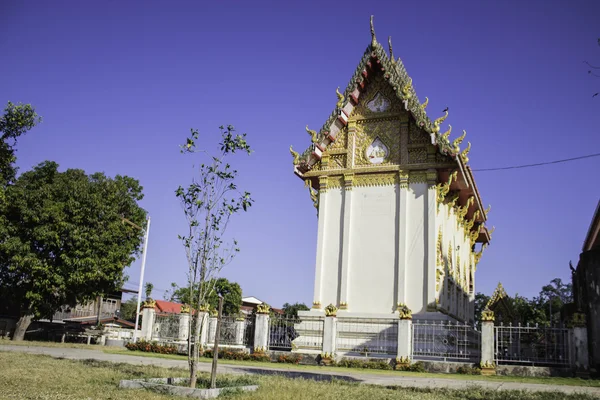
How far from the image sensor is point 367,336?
16.6m

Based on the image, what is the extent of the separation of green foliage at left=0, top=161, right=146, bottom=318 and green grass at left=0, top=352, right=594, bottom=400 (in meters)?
14.1

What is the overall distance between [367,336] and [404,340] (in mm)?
2091

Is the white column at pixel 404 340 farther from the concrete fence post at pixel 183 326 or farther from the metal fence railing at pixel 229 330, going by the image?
the concrete fence post at pixel 183 326

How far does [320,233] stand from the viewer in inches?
758

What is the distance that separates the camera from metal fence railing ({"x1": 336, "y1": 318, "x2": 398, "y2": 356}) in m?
16.1

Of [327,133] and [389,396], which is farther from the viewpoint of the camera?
[327,133]

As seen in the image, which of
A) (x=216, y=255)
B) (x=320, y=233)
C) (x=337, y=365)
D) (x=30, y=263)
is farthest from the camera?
(x=30, y=263)

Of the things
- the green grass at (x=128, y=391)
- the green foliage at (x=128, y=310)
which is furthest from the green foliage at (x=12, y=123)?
the green foliage at (x=128, y=310)

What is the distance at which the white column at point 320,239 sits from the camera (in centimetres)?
1858

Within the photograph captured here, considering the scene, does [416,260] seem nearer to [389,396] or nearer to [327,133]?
[327,133]

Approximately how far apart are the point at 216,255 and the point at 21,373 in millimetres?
3530

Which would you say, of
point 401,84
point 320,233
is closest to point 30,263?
point 320,233

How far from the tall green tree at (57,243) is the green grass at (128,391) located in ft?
46.1

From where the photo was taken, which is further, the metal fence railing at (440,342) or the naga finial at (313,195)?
the naga finial at (313,195)
